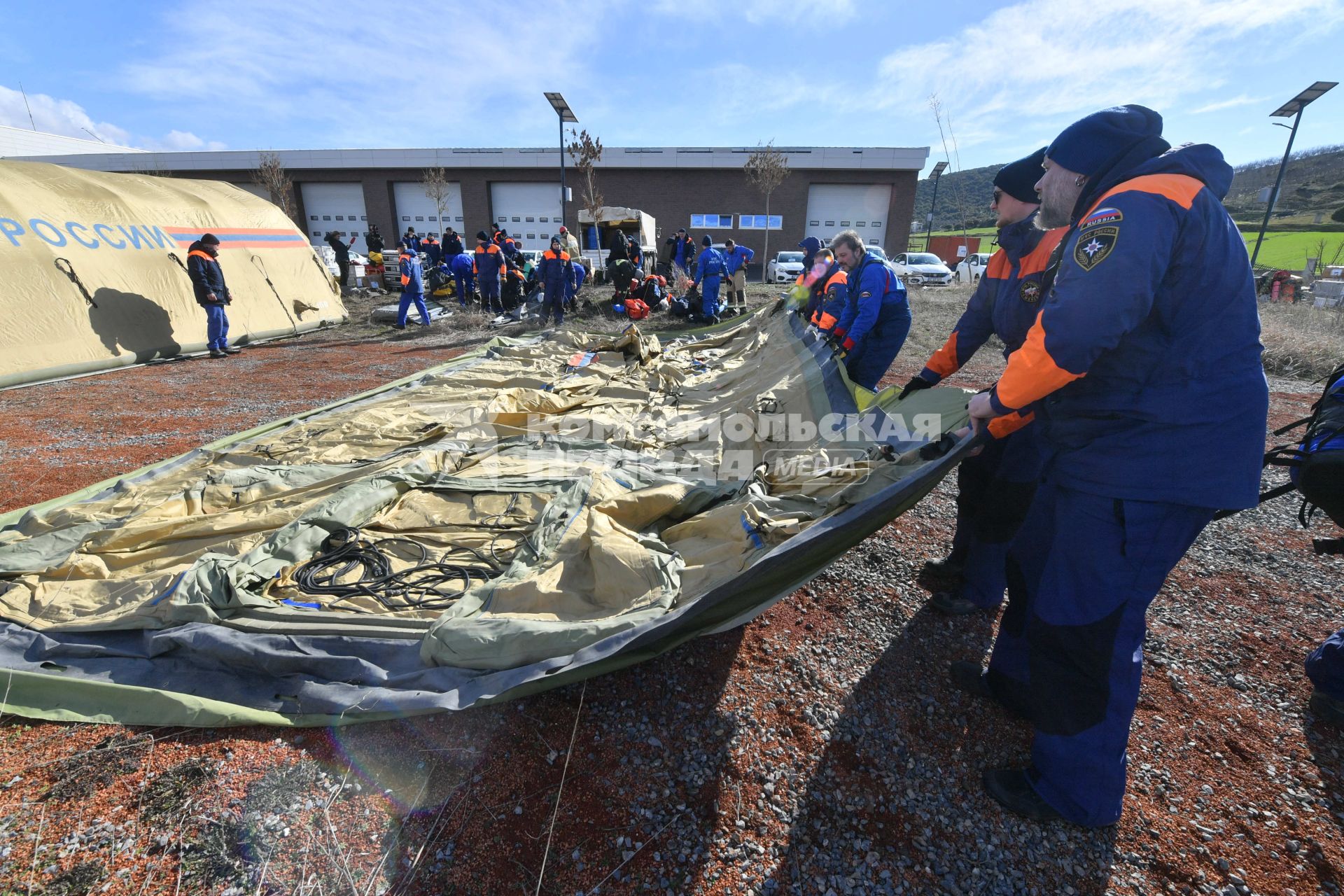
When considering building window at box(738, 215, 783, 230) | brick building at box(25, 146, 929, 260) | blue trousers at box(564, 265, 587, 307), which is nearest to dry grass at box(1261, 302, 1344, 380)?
blue trousers at box(564, 265, 587, 307)

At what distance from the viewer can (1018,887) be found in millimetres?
1606

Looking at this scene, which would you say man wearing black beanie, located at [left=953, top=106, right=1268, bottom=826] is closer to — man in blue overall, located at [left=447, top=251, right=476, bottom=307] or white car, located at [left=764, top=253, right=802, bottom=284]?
man in blue overall, located at [left=447, top=251, right=476, bottom=307]

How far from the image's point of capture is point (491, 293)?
12.8 m

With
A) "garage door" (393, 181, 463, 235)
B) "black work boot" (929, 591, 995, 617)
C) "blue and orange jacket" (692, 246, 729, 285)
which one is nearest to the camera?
"black work boot" (929, 591, 995, 617)

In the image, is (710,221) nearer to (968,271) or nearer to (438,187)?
(968,271)

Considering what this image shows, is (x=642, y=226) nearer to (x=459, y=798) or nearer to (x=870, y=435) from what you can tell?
(x=870, y=435)

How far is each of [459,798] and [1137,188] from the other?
2634 mm

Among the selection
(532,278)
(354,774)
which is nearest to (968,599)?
(354,774)

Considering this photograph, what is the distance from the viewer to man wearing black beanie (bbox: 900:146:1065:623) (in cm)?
246

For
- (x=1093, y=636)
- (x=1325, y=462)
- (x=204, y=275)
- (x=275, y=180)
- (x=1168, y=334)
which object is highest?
(x=275, y=180)

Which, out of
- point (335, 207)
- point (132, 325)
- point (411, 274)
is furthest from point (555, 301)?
point (335, 207)

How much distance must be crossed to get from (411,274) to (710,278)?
19.4 feet

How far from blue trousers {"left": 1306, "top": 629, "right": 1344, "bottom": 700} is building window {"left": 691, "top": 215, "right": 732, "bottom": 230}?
28511 mm

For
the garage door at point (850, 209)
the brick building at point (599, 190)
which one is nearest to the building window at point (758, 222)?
the brick building at point (599, 190)
